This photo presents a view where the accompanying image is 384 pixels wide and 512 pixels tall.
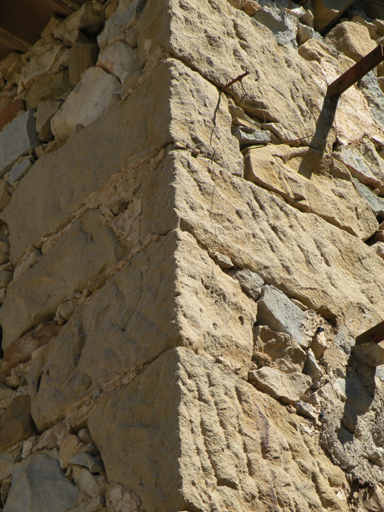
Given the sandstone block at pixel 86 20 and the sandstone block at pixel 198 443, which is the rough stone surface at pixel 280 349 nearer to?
the sandstone block at pixel 198 443

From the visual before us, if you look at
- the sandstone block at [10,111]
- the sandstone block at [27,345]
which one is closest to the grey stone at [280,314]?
the sandstone block at [27,345]

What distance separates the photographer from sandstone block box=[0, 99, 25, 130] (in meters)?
3.20

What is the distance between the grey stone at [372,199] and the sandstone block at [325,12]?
1019 mm

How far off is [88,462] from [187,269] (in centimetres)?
65

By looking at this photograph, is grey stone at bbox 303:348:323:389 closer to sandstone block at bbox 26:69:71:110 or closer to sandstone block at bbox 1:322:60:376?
sandstone block at bbox 1:322:60:376

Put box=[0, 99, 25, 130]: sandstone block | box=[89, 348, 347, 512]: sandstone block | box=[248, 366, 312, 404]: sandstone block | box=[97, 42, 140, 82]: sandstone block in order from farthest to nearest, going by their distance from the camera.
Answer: box=[0, 99, 25, 130]: sandstone block
box=[97, 42, 140, 82]: sandstone block
box=[248, 366, 312, 404]: sandstone block
box=[89, 348, 347, 512]: sandstone block

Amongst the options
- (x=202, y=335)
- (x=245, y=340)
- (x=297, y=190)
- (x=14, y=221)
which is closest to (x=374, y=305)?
(x=297, y=190)

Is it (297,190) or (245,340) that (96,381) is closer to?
(245,340)

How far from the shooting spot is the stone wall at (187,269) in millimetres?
1900

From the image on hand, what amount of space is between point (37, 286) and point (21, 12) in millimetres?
1422

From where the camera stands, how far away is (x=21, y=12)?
3.15 metres

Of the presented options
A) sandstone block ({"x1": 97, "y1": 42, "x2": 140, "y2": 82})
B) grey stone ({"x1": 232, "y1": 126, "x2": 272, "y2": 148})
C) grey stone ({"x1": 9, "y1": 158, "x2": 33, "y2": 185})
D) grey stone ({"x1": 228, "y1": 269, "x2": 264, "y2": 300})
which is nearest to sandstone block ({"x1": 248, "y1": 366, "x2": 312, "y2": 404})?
grey stone ({"x1": 228, "y1": 269, "x2": 264, "y2": 300})

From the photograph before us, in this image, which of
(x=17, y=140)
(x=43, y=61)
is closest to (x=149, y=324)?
(x=17, y=140)

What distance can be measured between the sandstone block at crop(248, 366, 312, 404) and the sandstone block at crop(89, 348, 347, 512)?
0.04 meters
